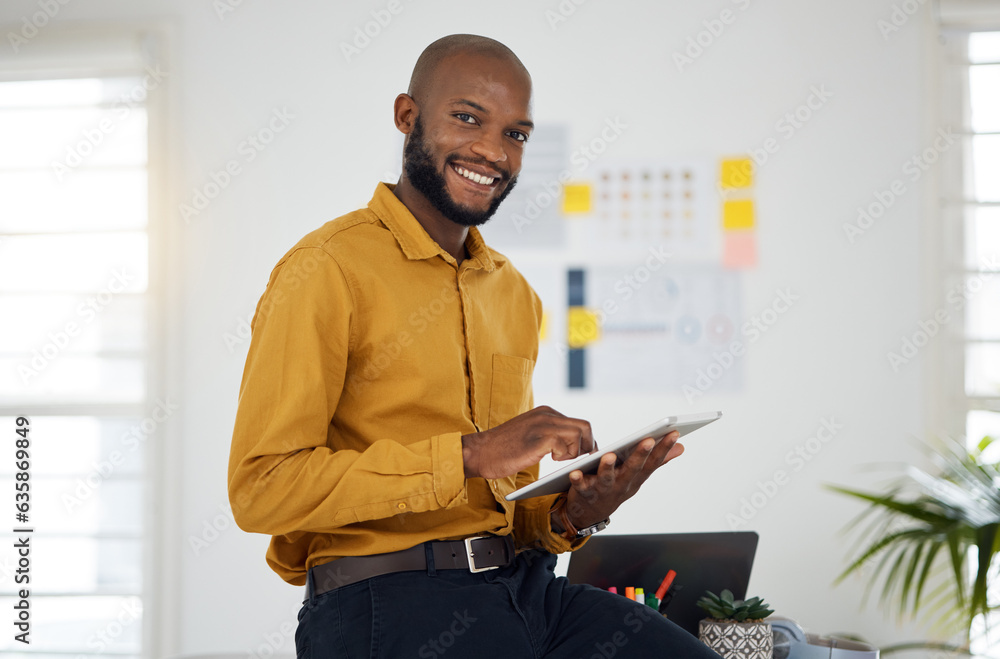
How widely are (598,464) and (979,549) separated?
0.99m

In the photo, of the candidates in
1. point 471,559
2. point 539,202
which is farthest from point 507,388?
point 539,202

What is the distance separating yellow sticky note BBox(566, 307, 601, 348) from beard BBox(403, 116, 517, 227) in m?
1.44

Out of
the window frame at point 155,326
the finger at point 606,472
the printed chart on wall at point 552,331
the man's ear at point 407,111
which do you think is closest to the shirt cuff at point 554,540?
the finger at point 606,472

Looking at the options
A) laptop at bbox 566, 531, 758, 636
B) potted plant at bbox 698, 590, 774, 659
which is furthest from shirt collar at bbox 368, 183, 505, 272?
potted plant at bbox 698, 590, 774, 659

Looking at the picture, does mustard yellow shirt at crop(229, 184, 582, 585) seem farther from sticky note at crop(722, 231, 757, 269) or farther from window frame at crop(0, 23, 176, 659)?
window frame at crop(0, 23, 176, 659)

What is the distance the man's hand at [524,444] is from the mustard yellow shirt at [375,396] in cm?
3

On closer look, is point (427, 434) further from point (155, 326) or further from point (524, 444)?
point (155, 326)

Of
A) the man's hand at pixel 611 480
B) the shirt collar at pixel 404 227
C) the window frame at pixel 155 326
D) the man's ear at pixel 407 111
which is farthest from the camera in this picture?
the window frame at pixel 155 326

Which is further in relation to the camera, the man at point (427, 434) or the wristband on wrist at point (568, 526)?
the wristband on wrist at point (568, 526)

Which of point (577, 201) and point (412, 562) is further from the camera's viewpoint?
point (577, 201)

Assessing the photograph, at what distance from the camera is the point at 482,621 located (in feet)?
3.71

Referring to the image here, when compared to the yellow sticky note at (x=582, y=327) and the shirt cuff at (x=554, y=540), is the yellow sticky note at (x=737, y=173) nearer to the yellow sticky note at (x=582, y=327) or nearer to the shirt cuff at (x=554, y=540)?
the yellow sticky note at (x=582, y=327)

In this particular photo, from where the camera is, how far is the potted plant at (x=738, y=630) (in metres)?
1.38

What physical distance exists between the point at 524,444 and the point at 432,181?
0.54m
